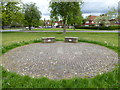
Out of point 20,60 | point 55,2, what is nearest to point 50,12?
point 55,2

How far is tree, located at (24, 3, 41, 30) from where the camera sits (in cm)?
2655

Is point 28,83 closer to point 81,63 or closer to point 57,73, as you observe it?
point 57,73

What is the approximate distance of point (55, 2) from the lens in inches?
609

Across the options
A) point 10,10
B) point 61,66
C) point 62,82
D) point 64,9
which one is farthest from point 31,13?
point 62,82

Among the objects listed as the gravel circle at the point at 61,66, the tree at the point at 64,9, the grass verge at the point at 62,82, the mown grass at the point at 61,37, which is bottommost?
the grass verge at the point at 62,82

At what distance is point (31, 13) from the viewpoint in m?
26.5

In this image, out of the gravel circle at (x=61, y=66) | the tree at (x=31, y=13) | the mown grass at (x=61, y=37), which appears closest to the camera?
the gravel circle at (x=61, y=66)

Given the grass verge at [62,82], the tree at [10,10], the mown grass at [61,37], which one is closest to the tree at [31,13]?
the tree at [10,10]

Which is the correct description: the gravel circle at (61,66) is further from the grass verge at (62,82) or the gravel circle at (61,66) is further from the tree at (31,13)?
the tree at (31,13)

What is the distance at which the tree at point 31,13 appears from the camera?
2655cm

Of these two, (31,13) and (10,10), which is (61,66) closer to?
(10,10)

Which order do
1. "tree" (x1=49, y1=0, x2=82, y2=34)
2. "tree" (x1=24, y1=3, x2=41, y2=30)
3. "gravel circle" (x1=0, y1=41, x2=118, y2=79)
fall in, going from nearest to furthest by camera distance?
"gravel circle" (x1=0, y1=41, x2=118, y2=79) < "tree" (x1=49, y1=0, x2=82, y2=34) < "tree" (x1=24, y1=3, x2=41, y2=30)

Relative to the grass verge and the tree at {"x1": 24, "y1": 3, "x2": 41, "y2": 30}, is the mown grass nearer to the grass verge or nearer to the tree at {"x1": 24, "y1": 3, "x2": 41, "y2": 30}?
the grass verge

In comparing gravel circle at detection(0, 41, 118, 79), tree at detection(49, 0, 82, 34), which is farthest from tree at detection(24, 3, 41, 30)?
gravel circle at detection(0, 41, 118, 79)
